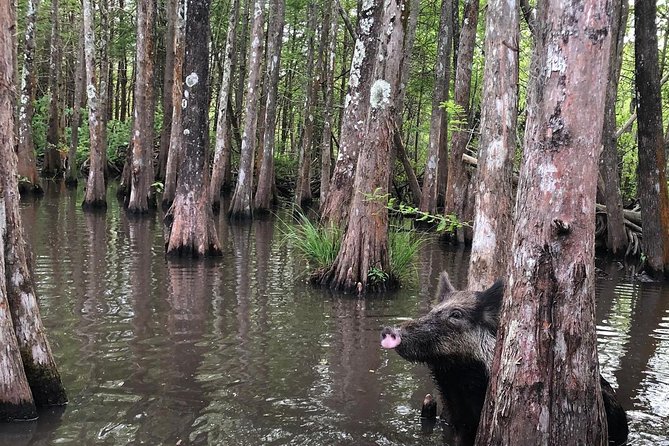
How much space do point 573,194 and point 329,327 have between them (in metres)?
4.89

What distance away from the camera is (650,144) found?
11992 millimetres

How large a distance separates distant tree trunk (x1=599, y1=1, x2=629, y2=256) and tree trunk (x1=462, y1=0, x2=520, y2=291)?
7.66m

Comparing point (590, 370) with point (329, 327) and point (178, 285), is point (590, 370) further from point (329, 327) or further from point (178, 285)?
point (178, 285)

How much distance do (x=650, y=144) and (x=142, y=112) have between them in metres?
13.9

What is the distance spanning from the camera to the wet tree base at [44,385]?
4.76m

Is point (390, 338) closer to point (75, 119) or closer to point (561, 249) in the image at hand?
point (561, 249)

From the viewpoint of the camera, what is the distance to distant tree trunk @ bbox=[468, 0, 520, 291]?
21.0ft

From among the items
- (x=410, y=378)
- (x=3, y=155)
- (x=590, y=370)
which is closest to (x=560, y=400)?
(x=590, y=370)

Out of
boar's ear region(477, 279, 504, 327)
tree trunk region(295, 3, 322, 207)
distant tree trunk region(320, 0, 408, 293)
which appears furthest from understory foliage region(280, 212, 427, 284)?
tree trunk region(295, 3, 322, 207)

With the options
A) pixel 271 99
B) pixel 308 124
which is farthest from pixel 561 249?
pixel 308 124

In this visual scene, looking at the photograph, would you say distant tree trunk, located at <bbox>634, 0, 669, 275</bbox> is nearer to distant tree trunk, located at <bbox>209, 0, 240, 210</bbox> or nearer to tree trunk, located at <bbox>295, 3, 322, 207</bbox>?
distant tree trunk, located at <bbox>209, 0, 240, 210</bbox>

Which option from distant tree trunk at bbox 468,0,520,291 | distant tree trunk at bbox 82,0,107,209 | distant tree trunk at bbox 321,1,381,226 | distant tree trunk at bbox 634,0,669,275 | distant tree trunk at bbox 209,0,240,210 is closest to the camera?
distant tree trunk at bbox 468,0,520,291

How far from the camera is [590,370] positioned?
3.62 metres

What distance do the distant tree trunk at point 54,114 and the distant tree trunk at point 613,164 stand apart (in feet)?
67.5
